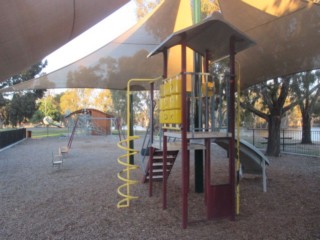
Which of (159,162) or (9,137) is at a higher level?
(9,137)

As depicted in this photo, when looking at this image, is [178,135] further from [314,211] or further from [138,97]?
[138,97]

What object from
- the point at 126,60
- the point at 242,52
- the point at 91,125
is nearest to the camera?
the point at 242,52

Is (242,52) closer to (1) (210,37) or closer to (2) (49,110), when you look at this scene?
(1) (210,37)

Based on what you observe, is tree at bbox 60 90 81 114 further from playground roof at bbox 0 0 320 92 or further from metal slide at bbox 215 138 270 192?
metal slide at bbox 215 138 270 192

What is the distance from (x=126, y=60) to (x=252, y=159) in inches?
198

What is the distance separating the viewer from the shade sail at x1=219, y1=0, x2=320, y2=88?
685 cm

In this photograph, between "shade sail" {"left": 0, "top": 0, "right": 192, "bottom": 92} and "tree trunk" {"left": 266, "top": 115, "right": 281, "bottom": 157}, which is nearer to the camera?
"shade sail" {"left": 0, "top": 0, "right": 192, "bottom": 92}

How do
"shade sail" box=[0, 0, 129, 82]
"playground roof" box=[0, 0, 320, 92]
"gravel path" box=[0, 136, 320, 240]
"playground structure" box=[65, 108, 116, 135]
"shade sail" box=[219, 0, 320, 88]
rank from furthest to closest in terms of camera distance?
1. "playground structure" box=[65, 108, 116, 135]
2. "playground roof" box=[0, 0, 320, 92]
3. "shade sail" box=[219, 0, 320, 88]
4. "gravel path" box=[0, 136, 320, 240]
5. "shade sail" box=[0, 0, 129, 82]

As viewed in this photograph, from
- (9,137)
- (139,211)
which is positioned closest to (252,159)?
(139,211)

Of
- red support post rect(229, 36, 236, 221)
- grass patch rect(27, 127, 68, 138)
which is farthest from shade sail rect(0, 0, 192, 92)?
grass patch rect(27, 127, 68, 138)

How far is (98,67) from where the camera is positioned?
33.5 ft

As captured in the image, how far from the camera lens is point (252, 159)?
7660mm

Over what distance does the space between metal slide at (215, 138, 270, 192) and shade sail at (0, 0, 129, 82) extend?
12.7 ft

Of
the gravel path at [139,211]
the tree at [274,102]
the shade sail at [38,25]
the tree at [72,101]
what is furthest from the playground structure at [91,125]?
the tree at [72,101]
